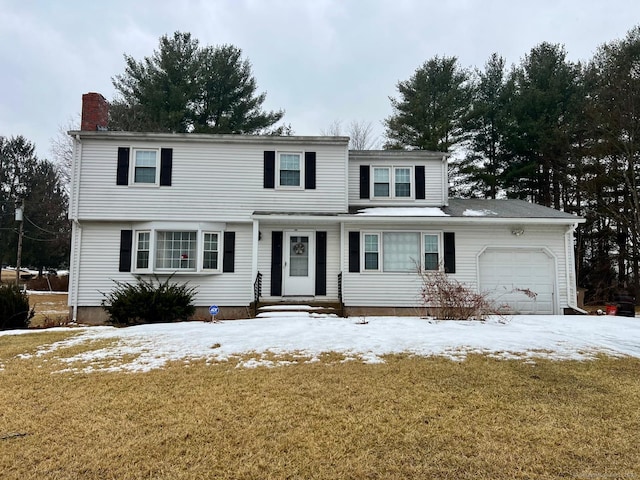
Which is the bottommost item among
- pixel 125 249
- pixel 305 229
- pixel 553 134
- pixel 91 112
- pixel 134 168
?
pixel 125 249

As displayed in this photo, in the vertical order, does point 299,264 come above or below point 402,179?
below

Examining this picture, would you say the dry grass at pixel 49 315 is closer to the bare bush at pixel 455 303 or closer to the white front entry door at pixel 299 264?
the white front entry door at pixel 299 264

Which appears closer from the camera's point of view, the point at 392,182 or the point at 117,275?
the point at 117,275

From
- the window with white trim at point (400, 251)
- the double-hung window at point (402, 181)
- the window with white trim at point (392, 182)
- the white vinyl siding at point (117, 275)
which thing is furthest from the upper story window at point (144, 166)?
the double-hung window at point (402, 181)

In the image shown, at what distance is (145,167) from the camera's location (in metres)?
12.5

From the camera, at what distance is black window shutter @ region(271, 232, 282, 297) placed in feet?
40.5

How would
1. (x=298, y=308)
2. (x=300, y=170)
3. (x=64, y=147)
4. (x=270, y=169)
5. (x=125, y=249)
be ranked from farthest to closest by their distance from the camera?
(x=64, y=147), (x=300, y=170), (x=270, y=169), (x=125, y=249), (x=298, y=308)

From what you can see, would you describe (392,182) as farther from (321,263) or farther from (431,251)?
(321,263)

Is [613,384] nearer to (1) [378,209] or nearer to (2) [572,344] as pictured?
(2) [572,344]

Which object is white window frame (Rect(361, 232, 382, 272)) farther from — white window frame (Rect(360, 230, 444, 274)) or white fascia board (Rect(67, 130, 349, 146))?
white fascia board (Rect(67, 130, 349, 146))

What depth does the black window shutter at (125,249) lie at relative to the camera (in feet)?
40.1

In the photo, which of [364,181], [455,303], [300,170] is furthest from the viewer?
[364,181]

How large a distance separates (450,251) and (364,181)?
3689mm

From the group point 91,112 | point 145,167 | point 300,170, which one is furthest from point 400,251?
point 91,112
